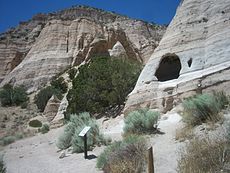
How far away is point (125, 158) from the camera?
7.56 meters

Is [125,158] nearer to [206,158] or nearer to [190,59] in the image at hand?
[206,158]

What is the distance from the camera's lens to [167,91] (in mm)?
15664

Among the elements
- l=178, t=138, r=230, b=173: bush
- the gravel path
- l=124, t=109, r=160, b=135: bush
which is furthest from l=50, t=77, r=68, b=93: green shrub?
l=178, t=138, r=230, b=173: bush

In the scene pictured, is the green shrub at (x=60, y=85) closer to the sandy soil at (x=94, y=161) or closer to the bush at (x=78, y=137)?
the bush at (x=78, y=137)

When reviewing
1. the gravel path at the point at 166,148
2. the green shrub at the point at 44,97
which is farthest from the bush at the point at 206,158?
the green shrub at the point at 44,97

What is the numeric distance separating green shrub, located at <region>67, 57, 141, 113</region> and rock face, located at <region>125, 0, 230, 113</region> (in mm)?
3687

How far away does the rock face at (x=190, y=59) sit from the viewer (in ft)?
46.6

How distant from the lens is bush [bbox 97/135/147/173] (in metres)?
7.07

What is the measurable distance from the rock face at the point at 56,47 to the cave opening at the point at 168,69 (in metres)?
16.1

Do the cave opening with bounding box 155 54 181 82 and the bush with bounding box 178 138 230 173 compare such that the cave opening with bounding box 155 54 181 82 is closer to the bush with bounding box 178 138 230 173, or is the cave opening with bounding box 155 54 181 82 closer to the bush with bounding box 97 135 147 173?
the bush with bounding box 97 135 147 173

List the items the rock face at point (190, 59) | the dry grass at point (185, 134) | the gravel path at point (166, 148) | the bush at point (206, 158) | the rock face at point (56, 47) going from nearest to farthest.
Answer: the bush at point (206, 158) → the gravel path at point (166, 148) → the dry grass at point (185, 134) → the rock face at point (190, 59) → the rock face at point (56, 47)

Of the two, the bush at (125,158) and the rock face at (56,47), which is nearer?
the bush at (125,158)

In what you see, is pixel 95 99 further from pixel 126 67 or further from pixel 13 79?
pixel 13 79

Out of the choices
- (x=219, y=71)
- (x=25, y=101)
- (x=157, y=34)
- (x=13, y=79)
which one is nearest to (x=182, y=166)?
(x=219, y=71)
